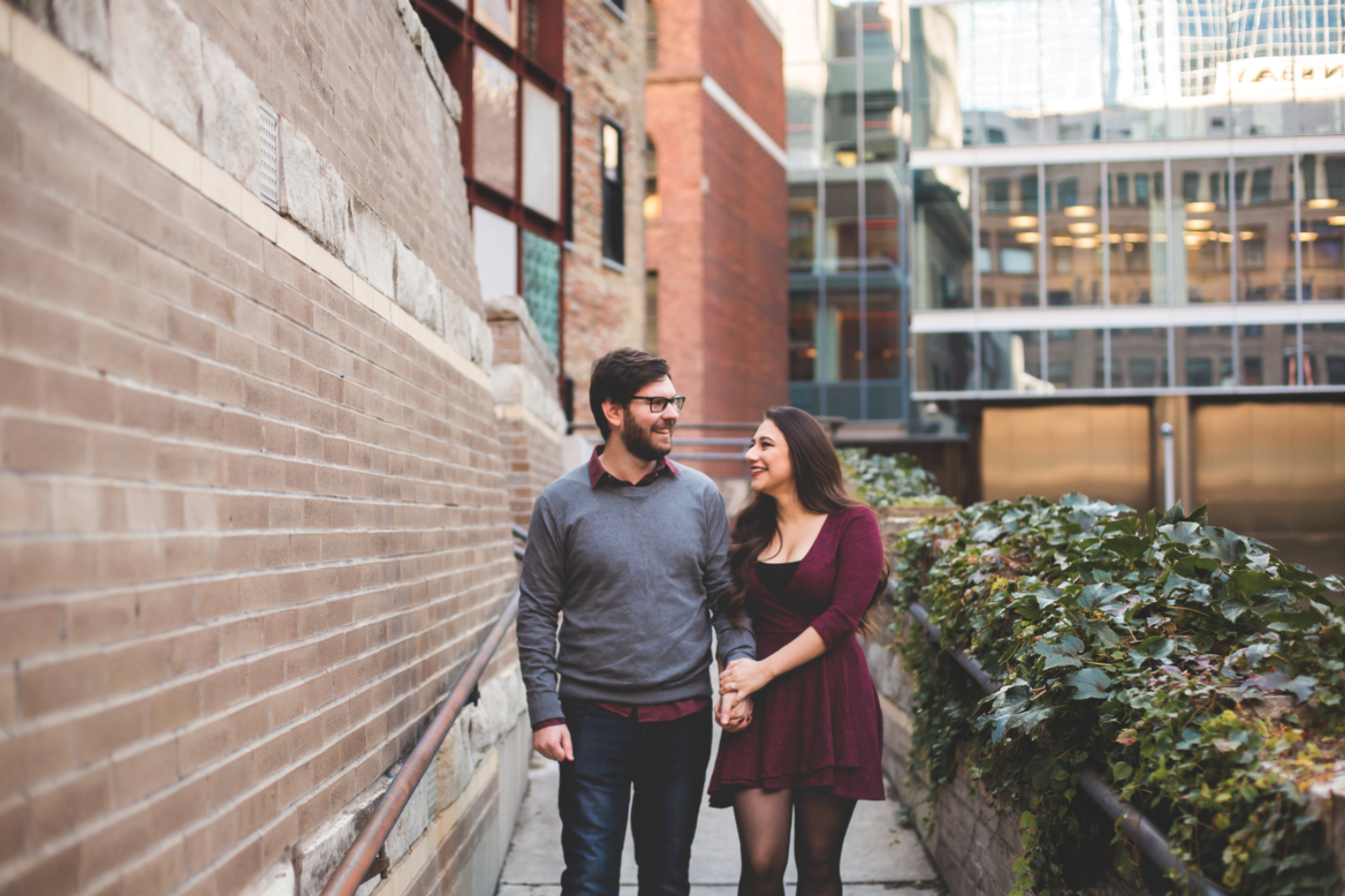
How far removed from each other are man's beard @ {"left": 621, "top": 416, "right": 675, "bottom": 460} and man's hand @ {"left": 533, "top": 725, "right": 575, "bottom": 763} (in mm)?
863

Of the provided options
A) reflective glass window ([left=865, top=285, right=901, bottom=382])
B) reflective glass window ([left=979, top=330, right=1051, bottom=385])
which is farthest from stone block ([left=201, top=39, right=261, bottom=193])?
reflective glass window ([left=865, top=285, right=901, bottom=382])

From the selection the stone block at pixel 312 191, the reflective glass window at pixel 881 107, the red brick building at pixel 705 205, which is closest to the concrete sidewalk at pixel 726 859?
the stone block at pixel 312 191

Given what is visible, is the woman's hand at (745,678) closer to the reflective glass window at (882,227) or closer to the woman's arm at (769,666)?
the woman's arm at (769,666)

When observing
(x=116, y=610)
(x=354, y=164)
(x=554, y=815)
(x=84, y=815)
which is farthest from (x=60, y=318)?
(x=554, y=815)

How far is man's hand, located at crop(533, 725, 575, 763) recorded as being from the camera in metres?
3.03

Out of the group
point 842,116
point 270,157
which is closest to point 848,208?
point 842,116

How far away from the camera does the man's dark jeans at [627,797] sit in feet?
10.3

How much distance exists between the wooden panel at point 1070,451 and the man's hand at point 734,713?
16.5 metres

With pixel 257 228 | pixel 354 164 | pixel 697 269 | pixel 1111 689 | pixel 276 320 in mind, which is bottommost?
pixel 1111 689

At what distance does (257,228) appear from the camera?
2.39 meters

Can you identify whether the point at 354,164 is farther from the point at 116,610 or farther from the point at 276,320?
the point at 116,610

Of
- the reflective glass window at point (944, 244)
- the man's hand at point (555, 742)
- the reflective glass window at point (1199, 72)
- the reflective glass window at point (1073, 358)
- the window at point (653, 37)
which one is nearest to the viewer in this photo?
the man's hand at point (555, 742)

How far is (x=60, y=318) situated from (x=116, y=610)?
46 cm

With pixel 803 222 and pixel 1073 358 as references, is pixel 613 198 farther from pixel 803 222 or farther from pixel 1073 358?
pixel 803 222
